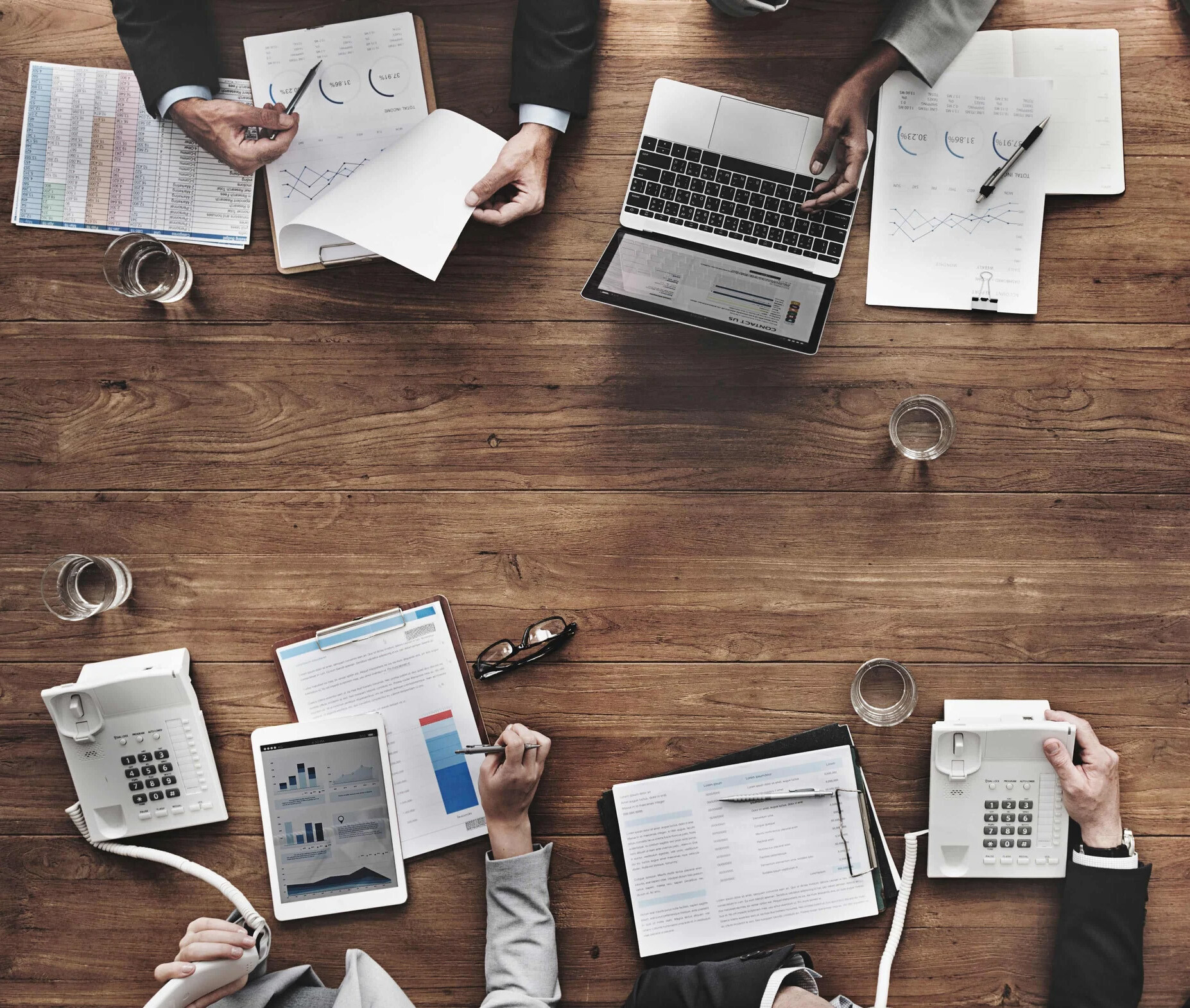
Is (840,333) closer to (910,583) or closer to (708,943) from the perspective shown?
(910,583)

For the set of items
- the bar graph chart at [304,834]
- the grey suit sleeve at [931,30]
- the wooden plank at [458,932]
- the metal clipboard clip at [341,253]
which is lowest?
the wooden plank at [458,932]

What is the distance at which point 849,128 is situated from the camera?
154 cm

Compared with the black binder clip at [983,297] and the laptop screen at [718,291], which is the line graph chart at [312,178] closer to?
the laptop screen at [718,291]

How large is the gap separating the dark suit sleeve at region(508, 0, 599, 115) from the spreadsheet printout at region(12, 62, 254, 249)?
1.73 feet

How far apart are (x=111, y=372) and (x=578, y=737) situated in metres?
A: 1.10

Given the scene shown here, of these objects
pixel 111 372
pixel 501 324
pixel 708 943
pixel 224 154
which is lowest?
pixel 708 943

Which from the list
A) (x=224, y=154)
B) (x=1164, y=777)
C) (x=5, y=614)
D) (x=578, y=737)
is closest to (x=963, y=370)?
(x=1164, y=777)

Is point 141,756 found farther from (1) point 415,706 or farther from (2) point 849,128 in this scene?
(2) point 849,128

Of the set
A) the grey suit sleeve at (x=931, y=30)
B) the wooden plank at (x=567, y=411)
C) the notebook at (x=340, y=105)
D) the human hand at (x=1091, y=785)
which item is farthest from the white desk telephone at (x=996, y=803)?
the notebook at (x=340, y=105)

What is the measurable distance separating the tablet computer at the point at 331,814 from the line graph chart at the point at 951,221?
4.26 ft

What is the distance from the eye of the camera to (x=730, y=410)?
1612mm

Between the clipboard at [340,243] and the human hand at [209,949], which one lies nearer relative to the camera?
the human hand at [209,949]

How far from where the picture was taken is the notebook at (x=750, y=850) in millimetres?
1567

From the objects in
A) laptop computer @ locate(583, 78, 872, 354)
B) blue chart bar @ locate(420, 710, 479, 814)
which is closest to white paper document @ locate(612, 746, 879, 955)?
blue chart bar @ locate(420, 710, 479, 814)
